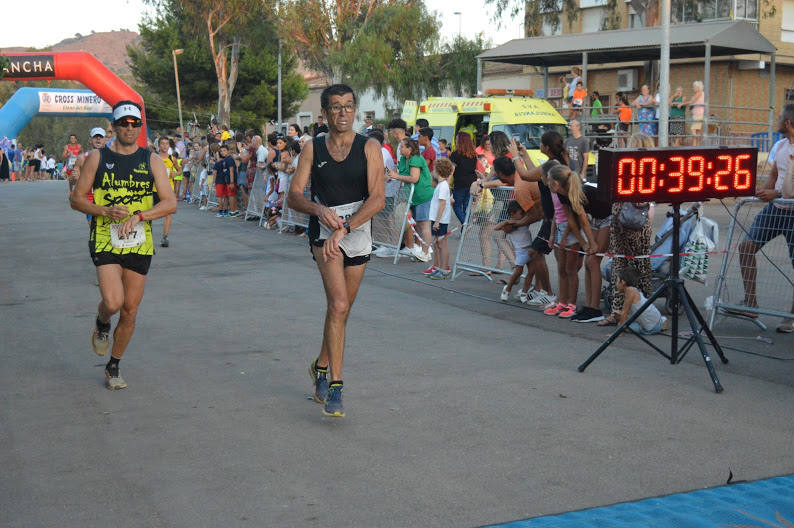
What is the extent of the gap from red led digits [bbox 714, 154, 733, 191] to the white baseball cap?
159 inches

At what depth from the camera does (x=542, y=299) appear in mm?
10094

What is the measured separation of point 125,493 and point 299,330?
4190 millimetres

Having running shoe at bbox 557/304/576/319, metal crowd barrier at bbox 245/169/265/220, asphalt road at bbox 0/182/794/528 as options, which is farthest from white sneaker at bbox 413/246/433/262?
metal crowd barrier at bbox 245/169/265/220

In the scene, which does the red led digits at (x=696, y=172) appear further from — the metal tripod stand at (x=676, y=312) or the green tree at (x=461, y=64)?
the green tree at (x=461, y=64)

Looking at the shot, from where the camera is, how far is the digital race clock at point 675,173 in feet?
21.5

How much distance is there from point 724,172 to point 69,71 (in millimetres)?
29360

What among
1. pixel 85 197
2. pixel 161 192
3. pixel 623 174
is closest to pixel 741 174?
pixel 623 174

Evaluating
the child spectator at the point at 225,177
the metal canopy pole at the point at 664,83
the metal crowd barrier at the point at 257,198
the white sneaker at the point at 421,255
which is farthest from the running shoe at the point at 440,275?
the metal canopy pole at the point at 664,83

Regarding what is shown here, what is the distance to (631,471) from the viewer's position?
4887 mm

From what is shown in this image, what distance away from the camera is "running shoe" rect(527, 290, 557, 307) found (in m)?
10.0

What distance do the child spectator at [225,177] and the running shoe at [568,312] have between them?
1368 centimetres

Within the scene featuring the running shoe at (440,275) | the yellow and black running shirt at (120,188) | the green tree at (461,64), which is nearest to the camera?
the yellow and black running shirt at (120,188)

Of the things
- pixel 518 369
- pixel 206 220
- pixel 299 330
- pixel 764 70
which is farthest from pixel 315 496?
pixel 764 70

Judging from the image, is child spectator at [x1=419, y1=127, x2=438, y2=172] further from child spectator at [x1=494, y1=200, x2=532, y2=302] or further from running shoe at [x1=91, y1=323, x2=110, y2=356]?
running shoe at [x1=91, y1=323, x2=110, y2=356]
